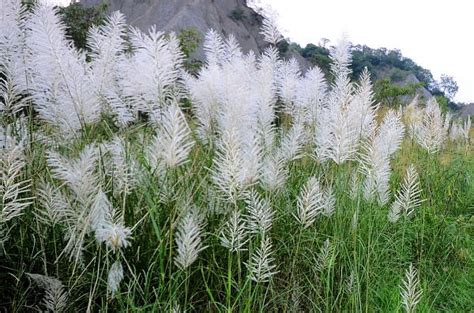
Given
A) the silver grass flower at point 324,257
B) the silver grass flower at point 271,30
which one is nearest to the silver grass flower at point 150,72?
the silver grass flower at point 324,257

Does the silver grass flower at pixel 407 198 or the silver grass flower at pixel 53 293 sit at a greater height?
the silver grass flower at pixel 407 198

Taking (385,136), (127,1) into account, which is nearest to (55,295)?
(385,136)

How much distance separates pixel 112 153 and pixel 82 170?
0.47 meters

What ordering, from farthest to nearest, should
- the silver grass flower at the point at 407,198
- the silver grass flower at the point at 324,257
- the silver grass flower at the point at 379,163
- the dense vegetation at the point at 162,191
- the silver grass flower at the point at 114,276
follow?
the silver grass flower at the point at 407,198 < the silver grass flower at the point at 379,163 < the silver grass flower at the point at 324,257 < the dense vegetation at the point at 162,191 < the silver grass flower at the point at 114,276

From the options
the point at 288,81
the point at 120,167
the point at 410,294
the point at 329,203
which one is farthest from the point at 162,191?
the point at 288,81

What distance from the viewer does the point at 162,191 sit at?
194 cm

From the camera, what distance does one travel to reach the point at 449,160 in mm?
5512

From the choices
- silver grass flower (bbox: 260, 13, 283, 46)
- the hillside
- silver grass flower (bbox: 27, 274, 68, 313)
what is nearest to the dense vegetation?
silver grass flower (bbox: 27, 274, 68, 313)

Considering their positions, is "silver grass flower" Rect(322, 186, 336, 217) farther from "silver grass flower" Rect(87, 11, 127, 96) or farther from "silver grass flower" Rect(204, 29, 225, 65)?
"silver grass flower" Rect(87, 11, 127, 96)

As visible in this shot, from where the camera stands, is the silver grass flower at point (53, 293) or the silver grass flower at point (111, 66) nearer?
the silver grass flower at point (53, 293)

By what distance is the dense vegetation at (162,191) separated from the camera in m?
1.68

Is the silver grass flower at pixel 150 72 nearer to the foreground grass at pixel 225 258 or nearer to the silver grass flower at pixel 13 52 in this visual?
the foreground grass at pixel 225 258

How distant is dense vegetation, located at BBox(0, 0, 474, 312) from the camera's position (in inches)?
66.2

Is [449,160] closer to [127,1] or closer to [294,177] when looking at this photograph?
[294,177]
